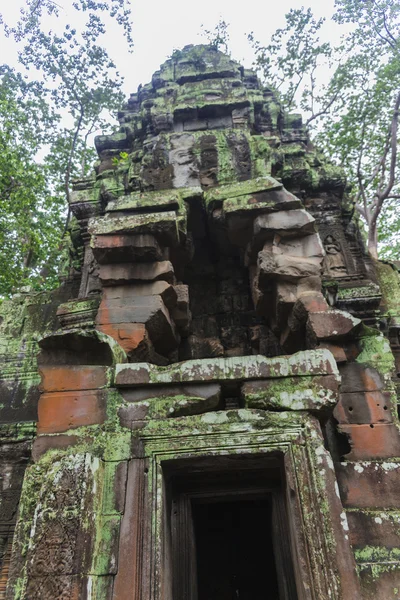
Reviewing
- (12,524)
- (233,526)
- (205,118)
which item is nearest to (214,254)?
(205,118)

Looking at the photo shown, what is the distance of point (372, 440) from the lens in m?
3.97

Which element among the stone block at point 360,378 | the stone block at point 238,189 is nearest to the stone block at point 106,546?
the stone block at point 360,378

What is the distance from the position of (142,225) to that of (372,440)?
10.3ft

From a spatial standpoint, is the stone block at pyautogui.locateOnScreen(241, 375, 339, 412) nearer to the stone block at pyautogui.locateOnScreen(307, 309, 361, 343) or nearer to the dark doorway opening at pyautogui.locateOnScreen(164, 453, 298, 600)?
the dark doorway opening at pyautogui.locateOnScreen(164, 453, 298, 600)

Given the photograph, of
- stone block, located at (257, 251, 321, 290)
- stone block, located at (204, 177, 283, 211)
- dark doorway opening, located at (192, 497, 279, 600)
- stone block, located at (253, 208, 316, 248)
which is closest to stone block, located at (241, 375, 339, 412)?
stone block, located at (257, 251, 321, 290)

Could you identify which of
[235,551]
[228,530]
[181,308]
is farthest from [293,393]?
[235,551]

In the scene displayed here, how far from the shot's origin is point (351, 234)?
21.6 ft

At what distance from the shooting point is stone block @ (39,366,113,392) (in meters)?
4.10

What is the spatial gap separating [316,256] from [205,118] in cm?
339

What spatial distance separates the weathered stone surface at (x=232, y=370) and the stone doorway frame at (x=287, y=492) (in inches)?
13.4

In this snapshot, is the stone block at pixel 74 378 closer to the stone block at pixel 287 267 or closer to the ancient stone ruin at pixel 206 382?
the ancient stone ruin at pixel 206 382

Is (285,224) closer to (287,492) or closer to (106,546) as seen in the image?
(287,492)

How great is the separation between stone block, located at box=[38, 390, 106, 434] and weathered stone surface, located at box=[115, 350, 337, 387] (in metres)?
0.28

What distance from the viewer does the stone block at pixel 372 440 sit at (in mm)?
3898
